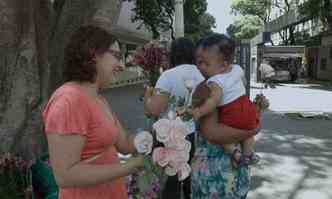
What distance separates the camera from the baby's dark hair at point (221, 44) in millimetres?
2705

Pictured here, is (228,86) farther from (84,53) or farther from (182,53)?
(182,53)

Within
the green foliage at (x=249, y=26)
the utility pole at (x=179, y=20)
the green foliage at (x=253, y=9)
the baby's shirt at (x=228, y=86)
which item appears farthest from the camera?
the green foliage at (x=249, y=26)

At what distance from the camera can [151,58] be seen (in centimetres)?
379

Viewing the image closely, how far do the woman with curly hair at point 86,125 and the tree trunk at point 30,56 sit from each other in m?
2.53

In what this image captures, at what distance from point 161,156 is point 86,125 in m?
0.31

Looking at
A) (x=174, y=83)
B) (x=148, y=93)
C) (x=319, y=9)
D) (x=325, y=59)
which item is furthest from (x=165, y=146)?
(x=325, y=59)

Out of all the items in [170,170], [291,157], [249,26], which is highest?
[249,26]

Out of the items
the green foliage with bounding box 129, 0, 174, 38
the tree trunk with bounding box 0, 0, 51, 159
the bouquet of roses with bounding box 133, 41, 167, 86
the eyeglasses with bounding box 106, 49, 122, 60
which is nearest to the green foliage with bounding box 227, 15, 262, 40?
the green foliage with bounding box 129, 0, 174, 38

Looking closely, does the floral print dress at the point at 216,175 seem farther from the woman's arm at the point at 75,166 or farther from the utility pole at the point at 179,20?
the utility pole at the point at 179,20

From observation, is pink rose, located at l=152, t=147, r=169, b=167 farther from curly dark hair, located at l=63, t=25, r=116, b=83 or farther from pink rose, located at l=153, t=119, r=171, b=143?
curly dark hair, located at l=63, t=25, r=116, b=83

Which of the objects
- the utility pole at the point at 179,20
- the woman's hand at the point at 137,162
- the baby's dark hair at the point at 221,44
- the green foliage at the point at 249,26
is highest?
the green foliage at the point at 249,26

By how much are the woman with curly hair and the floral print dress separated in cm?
84

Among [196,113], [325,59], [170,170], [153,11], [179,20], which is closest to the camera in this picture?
[170,170]

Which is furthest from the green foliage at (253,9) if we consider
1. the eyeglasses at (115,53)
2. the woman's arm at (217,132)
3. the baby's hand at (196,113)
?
the eyeglasses at (115,53)
